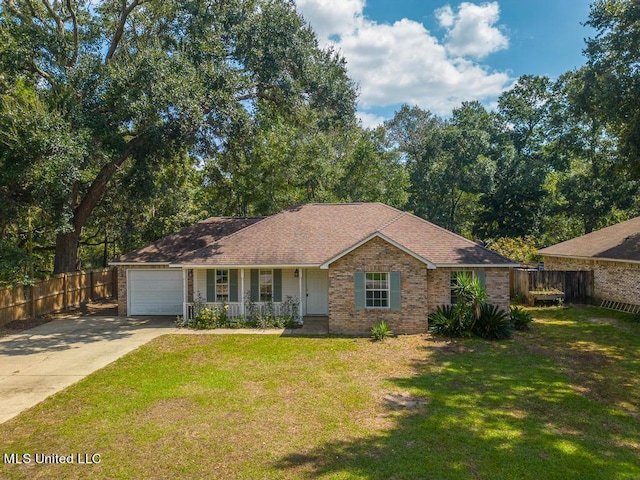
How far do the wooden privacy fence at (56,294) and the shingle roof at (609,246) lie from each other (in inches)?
1056

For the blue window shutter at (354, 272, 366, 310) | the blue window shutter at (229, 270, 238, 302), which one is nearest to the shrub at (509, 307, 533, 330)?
the blue window shutter at (354, 272, 366, 310)

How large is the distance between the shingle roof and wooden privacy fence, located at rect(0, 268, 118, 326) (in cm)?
2683

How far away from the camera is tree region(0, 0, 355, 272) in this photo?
1603 cm

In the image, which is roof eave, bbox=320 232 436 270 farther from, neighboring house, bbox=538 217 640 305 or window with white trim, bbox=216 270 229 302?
neighboring house, bbox=538 217 640 305

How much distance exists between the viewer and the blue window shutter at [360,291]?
1494cm

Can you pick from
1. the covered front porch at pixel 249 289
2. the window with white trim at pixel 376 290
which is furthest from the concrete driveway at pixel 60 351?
the window with white trim at pixel 376 290

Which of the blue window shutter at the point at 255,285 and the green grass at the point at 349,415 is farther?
the blue window shutter at the point at 255,285

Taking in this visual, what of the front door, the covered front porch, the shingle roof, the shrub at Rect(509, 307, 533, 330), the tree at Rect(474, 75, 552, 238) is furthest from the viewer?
the tree at Rect(474, 75, 552, 238)

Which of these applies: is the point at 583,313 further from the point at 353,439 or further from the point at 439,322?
the point at 353,439

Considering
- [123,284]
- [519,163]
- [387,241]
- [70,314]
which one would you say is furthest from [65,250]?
[519,163]

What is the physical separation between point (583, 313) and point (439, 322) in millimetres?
9024

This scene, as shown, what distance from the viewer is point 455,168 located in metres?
36.3

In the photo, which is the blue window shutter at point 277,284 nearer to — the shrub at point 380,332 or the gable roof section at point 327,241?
the gable roof section at point 327,241

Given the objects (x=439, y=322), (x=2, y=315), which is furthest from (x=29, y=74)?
(x=439, y=322)
